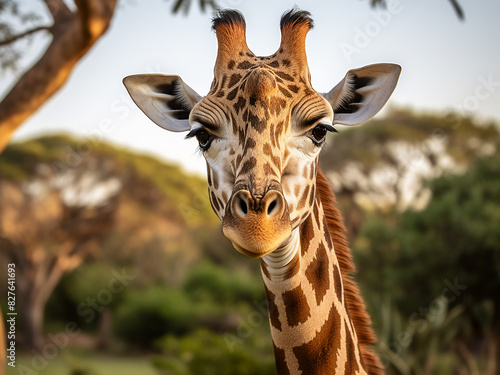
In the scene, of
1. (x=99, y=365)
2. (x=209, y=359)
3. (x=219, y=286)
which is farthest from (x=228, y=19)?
(x=219, y=286)

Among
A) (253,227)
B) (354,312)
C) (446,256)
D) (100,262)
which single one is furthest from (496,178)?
(100,262)

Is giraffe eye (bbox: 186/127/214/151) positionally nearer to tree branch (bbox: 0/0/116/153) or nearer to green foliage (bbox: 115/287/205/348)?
tree branch (bbox: 0/0/116/153)

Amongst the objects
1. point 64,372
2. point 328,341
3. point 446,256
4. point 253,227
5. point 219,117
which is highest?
point 219,117

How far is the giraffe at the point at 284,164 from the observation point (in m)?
2.49

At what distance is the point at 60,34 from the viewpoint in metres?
7.77

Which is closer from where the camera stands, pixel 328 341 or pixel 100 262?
pixel 328 341

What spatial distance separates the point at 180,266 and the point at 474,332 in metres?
18.6

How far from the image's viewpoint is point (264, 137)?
8.58 feet

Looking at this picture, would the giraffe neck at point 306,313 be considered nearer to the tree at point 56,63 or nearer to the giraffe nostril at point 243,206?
the giraffe nostril at point 243,206

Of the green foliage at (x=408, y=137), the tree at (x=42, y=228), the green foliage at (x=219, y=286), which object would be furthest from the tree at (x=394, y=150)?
the tree at (x=42, y=228)

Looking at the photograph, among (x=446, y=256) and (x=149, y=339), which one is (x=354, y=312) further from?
(x=149, y=339)

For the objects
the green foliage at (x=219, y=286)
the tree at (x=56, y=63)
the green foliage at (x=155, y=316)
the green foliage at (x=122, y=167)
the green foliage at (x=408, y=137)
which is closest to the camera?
the tree at (x=56, y=63)

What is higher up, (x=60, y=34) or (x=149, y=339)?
(x=60, y=34)

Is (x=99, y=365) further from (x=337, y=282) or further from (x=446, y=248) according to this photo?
(x=337, y=282)
